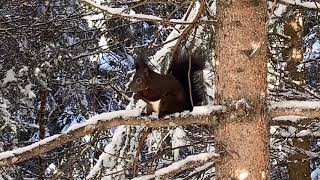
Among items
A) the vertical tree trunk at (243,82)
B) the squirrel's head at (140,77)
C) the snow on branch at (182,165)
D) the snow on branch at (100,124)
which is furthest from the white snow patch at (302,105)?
the squirrel's head at (140,77)

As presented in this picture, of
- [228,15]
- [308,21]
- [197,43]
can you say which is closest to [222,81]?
[228,15]

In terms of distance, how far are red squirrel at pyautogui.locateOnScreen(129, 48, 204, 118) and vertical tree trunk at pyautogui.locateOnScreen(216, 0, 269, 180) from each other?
1.58 ft

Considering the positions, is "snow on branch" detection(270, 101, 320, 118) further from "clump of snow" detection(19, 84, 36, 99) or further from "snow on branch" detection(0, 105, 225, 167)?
"clump of snow" detection(19, 84, 36, 99)

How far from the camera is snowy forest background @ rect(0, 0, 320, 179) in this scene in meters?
4.01

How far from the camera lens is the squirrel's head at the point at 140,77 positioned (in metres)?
3.45

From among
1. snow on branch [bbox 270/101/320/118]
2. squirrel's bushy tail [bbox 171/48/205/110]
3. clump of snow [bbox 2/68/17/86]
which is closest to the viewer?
snow on branch [bbox 270/101/320/118]

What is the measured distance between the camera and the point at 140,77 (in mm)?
3494

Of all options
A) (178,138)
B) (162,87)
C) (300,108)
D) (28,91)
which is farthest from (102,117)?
(28,91)

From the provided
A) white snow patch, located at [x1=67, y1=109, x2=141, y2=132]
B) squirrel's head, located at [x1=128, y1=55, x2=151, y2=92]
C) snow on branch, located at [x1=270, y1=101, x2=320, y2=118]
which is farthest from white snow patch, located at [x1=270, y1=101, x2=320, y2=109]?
squirrel's head, located at [x1=128, y1=55, x2=151, y2=92]

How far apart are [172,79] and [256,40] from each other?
713mm

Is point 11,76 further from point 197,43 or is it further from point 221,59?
point 221,59

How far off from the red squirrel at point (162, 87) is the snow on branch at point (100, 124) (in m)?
0.49

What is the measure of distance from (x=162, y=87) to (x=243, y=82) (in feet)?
2.21

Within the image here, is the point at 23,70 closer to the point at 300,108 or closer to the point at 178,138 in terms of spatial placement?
the point at 178,138
